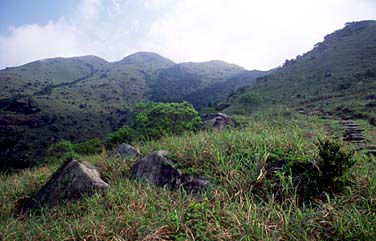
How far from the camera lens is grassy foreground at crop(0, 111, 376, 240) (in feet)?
11.5

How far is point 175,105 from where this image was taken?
100ft

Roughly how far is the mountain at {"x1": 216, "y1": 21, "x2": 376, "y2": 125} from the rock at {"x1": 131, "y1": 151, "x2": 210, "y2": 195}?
2058cm

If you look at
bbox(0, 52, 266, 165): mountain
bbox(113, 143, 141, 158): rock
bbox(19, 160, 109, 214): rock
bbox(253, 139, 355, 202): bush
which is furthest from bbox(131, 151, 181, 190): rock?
Answer: bbox(0, 52, 266, 165): mountain

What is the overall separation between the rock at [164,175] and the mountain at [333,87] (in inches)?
810

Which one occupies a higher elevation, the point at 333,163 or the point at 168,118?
the point at 333,163

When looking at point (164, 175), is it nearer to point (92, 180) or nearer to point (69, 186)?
point (92, 180)

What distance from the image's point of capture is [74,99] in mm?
91750

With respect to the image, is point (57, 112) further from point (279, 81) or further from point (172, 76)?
point (172, 76)

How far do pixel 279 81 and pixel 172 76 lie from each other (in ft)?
320

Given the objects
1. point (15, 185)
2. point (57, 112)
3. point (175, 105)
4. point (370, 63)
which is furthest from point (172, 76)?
point (15, 185)

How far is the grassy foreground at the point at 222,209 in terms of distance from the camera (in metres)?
3.50

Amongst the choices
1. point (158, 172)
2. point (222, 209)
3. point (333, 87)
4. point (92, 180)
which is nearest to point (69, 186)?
point (92, 180)

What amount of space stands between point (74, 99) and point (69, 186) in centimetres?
9268

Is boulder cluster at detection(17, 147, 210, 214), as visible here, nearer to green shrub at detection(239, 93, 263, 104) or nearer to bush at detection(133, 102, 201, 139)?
bush at detection(133, 102, 201, 139)
